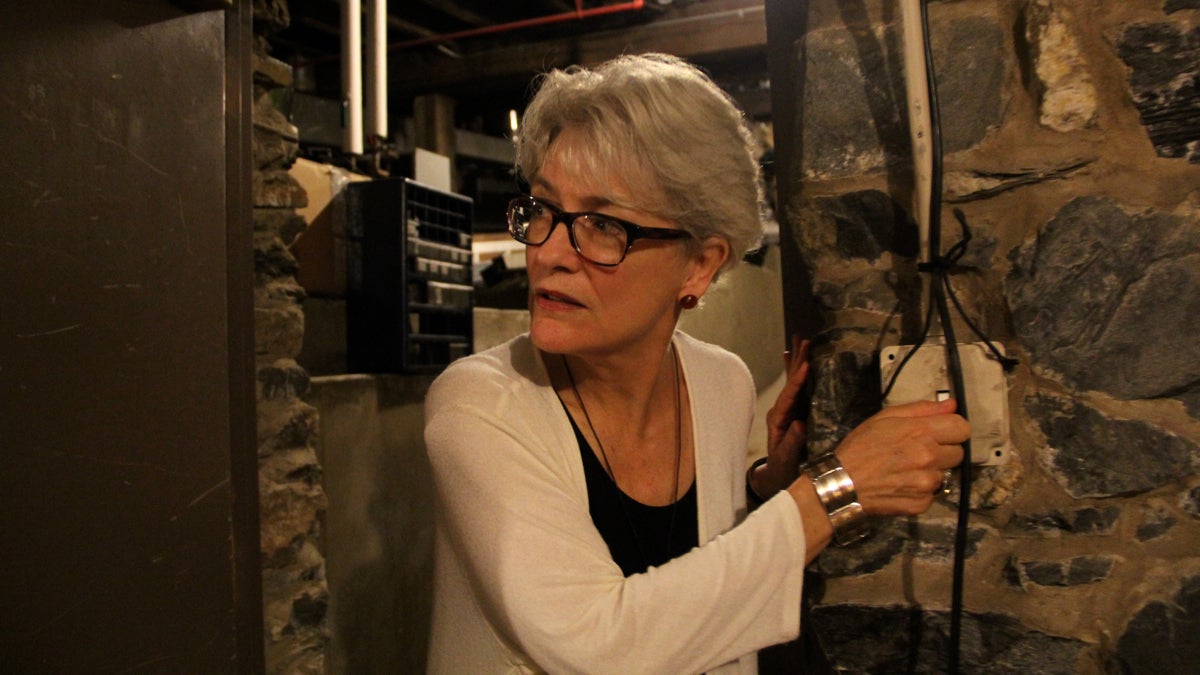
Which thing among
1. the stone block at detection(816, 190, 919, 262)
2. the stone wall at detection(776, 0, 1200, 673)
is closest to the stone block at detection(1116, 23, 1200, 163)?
the stone wall at detection(776, 0, 1200, 673)

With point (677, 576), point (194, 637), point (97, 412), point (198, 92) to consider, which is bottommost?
point (194, 637)

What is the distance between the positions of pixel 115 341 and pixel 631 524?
35.3 inches

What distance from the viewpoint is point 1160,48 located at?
90 cm

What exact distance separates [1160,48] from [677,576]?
80cm

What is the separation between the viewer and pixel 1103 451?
92 centimetres

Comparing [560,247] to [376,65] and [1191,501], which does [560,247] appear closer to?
[1191,501]

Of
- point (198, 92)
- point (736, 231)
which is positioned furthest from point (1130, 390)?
point (198, 92)

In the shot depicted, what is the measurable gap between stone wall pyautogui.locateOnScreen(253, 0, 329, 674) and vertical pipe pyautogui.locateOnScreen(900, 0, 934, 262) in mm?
1560

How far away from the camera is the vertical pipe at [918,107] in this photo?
944mm

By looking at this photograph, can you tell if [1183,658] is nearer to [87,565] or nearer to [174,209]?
[87,565]

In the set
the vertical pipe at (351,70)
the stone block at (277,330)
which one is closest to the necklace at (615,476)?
the stone block at (277,330)

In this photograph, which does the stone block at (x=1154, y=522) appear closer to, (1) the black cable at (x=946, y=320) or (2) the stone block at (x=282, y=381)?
(1) the black cable at (x=946, y=320)

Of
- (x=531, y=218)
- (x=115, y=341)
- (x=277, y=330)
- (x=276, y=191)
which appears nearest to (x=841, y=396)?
(x=531, y=218)

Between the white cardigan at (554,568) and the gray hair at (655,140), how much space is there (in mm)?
297
